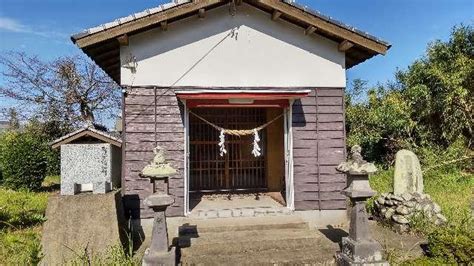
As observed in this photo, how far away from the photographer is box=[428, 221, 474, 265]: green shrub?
5.64 metres

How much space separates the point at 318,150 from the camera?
820 cm

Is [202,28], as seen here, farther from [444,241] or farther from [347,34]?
[444,241]

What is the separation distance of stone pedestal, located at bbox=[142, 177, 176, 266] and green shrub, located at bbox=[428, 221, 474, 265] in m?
4.42

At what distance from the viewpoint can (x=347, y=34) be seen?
309 inches

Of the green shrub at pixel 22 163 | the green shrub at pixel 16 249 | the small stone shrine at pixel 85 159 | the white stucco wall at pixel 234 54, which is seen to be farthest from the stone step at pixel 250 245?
the green shrub at pixel 22 163

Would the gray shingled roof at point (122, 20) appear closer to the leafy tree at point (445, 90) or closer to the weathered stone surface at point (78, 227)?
the weathered stone surface at point (78, 227)

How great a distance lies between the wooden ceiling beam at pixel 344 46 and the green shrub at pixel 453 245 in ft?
14.3

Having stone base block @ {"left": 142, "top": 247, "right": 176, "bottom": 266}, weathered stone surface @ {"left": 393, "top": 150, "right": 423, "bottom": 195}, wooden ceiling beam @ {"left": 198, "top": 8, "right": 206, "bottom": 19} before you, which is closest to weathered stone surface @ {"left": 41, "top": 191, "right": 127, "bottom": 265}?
stone base block @ {"left": 142, "top": 247, "right": 176, "bottom": 266}

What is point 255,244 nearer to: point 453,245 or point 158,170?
point 158,170

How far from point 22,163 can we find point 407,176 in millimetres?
14215

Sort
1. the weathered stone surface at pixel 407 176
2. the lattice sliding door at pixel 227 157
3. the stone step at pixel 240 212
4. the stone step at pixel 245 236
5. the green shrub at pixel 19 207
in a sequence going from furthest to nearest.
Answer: the lattice sliding door at pixel 227 157, the weathered stone surface at pixel 407 176, the green shrub at pixel 19 207, the stone step at pixel 240 212, the stone step at pixel 245 236

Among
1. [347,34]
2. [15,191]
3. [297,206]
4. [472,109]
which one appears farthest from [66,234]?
[472,109]

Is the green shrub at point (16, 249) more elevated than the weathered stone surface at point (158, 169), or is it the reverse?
the weathered stone surface at point (158, 169)

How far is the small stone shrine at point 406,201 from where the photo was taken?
7.58 m
